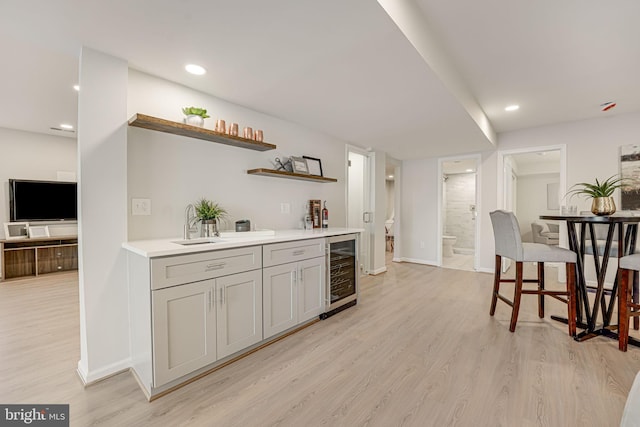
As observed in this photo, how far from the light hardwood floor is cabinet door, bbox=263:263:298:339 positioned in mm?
152

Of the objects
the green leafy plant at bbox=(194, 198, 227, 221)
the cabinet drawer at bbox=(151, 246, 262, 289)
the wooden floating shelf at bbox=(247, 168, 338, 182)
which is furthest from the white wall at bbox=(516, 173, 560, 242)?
the green leafy plant at bbox=(194, 198, 227, 221)

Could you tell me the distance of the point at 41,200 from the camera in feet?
15.6

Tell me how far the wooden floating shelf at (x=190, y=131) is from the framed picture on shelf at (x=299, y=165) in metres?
0.50

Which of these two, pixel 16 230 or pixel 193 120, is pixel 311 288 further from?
pixel 16 230

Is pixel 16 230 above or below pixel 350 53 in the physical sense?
below

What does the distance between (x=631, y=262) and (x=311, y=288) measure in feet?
8.24

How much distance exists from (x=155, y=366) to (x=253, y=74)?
2088mm

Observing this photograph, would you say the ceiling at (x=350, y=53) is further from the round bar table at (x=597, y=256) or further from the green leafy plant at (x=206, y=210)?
the round bar table at (x=597, y=256)

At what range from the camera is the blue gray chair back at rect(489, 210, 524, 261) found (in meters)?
2.48

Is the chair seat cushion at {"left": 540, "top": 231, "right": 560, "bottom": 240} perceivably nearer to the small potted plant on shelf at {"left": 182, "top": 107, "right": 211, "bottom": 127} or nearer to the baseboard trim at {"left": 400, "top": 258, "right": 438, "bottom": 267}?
the baseboard trim at {"left": 400, "top": 258, "right": 438, "bottom": 267}

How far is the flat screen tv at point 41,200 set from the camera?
4504 millimetres

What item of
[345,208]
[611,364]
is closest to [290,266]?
[345,208]

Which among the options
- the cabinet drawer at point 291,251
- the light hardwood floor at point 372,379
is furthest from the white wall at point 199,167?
the light hardwood floor at point 372,379

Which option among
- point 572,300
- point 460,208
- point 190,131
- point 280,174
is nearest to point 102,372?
point 190,131
